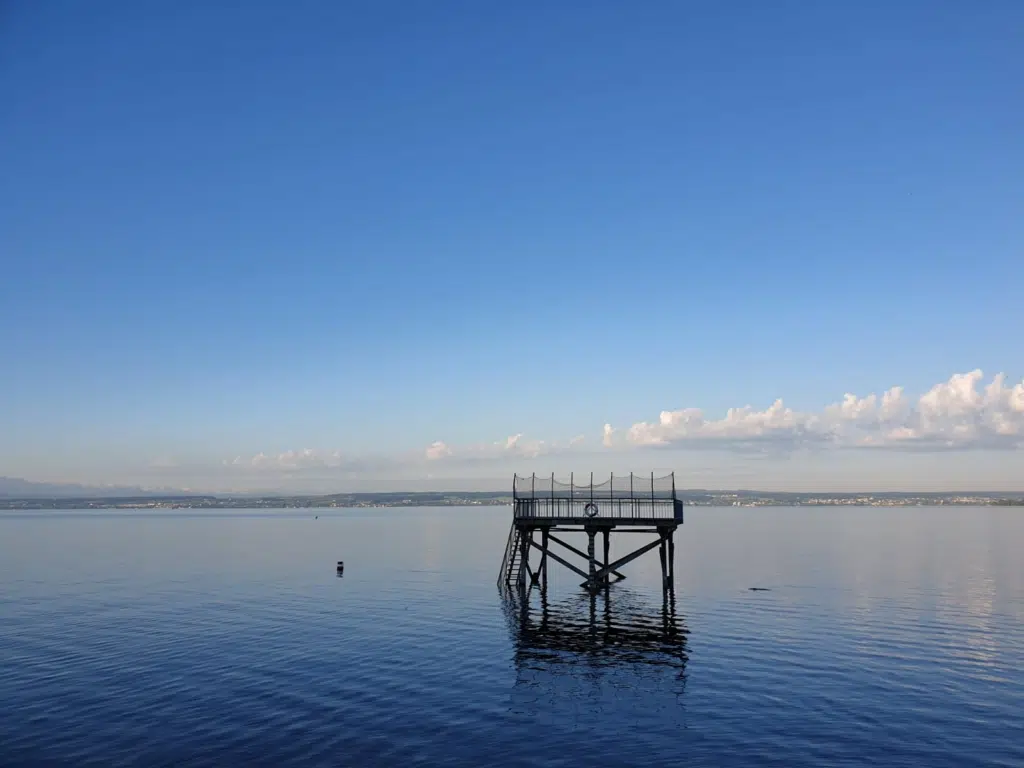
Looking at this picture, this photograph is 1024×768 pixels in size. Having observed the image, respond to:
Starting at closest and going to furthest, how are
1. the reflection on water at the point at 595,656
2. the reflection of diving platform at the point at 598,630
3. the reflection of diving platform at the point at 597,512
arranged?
the reflection on water at the point at 595,656 < the reflection of diving platform at the point at 598,630 < the reflection of diving platform at the point at 597,512

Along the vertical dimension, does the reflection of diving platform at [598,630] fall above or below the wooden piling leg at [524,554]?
below

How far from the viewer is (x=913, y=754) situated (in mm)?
23781

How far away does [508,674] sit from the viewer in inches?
1341

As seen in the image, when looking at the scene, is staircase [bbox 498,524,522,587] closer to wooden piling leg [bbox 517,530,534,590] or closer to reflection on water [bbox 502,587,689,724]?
wooden piling leg [bbox 517,530,534,590]

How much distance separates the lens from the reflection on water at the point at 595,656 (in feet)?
96.4

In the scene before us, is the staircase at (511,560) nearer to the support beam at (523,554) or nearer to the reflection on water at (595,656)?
the support beam at (523,554)

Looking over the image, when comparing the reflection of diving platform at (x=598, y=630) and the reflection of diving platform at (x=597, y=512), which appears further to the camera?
the reflection of diving platform at (x=597, y=512)

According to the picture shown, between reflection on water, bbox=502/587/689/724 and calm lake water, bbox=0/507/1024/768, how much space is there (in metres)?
0.19

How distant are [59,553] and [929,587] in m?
120

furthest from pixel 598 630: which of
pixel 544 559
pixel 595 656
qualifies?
pixel 544 559

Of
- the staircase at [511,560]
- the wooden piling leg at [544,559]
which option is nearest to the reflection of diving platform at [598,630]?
the wooden piling leg at [544,559]

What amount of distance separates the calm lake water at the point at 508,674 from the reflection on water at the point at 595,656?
185mm

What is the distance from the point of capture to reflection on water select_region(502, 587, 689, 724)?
96.4 feet

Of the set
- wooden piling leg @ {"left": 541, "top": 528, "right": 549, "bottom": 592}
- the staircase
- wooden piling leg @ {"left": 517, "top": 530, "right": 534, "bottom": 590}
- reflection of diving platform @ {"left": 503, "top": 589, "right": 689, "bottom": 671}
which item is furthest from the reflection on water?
wooden piling leg @ {"left": 541, "top": 528, "right": 549, "bottom": 592}
